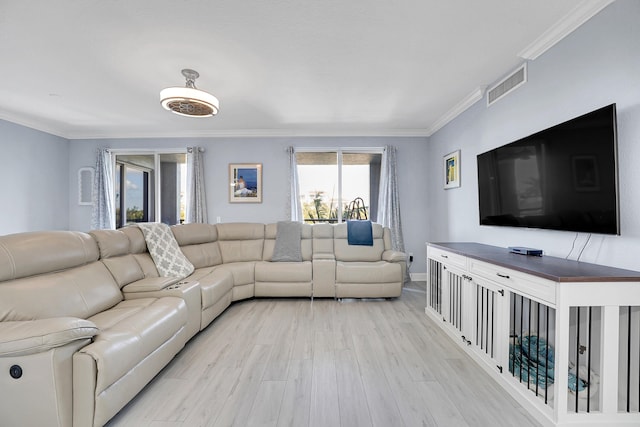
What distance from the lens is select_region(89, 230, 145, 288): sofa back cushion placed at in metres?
2.36

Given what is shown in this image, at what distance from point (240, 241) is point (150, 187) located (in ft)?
7.19

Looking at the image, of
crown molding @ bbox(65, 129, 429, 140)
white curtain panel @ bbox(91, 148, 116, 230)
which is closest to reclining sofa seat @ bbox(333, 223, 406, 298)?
crown molding @ bbox(65, 129, 429, 140)

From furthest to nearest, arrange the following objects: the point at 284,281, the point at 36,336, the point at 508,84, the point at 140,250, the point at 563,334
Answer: the point at 284,281, the point at 140,250, the point at 508,84, the point at 563,334, the point at 36,336

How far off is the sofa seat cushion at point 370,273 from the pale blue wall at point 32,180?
4.79m

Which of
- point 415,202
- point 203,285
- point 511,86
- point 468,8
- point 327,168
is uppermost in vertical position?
point 468,8

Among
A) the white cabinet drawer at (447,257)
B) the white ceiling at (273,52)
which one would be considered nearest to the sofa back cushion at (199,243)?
the white ceiling at (273,52)

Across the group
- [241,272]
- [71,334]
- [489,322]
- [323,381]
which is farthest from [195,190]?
[489,322]

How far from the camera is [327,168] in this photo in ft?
16.2

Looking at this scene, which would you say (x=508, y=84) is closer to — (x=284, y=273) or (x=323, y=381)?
(x=323, y=381)

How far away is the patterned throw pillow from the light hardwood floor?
0.70m

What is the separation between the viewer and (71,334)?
1.29 meters

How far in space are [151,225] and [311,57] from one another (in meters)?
2.46

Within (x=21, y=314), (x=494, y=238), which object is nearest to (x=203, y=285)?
(x=21, y=314)

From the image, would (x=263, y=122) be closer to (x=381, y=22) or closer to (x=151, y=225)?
(x=151, y=225)
